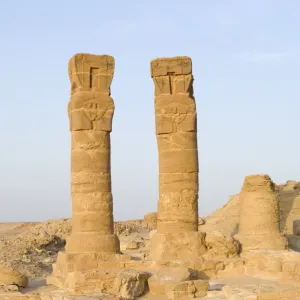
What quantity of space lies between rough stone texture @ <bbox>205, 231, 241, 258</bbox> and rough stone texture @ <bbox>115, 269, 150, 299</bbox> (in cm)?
320

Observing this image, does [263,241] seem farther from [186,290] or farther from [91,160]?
[91,160]

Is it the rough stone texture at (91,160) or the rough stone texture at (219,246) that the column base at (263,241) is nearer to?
the rough stone texture at (219,246)

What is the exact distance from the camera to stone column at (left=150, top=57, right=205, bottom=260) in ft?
56.1

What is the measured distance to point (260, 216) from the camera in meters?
19.6

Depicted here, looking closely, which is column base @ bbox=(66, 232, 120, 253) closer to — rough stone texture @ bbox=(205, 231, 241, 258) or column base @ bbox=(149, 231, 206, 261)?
column base @ bbox=(149, 231, 206, 261)

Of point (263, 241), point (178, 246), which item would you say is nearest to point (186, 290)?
point (178, 246)

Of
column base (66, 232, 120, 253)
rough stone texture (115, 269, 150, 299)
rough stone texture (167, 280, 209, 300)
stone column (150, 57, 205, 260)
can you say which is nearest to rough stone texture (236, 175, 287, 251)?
stone column (150, 57, 205, 260)

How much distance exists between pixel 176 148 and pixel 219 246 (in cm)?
306

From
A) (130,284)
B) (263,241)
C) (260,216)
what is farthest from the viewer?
(260,216)

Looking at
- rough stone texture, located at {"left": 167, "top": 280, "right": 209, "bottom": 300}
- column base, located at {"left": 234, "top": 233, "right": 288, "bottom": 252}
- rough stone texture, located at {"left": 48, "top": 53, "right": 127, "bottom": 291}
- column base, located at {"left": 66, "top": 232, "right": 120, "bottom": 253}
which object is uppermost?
rough stone texture, located at {"left": 48, "top": 53, "right": 127, "bottom": 291}

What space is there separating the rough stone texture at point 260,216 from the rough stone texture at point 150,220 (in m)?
14.1

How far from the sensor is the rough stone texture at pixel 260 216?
1936 cm

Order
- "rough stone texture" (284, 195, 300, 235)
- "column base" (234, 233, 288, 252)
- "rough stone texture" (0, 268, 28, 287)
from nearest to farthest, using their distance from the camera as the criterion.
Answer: "rough stone texture" (0, 268, 28, 287) < "column base" (234, 233, 288, 252) < "rough stone texture" (284, 195, 300, 235)

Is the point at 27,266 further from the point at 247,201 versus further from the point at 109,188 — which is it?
the point at 247,201
